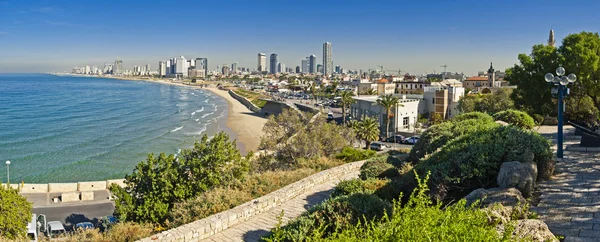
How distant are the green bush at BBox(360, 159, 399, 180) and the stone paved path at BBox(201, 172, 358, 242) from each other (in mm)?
1253

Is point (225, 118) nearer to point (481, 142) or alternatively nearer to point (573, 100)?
point (573, 100)

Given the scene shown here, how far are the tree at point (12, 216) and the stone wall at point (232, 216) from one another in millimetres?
7400

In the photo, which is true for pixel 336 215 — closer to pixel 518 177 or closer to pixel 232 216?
pixel 232 216

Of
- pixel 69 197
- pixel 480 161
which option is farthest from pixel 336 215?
pixel 69 197

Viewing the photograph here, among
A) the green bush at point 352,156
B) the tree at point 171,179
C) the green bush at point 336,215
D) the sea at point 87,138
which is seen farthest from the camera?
the sea at point 87,138

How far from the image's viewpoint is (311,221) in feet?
25.6

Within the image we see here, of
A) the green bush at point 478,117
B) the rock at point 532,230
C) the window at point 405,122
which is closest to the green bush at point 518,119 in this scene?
the green bush at point 478,117

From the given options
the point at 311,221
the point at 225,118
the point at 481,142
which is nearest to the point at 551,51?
the point at 481,142

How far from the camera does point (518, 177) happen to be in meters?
8.14

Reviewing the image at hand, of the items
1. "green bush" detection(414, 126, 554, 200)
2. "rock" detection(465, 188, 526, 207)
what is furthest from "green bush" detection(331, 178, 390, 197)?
"rock" detection(465, 188, 526, 207)

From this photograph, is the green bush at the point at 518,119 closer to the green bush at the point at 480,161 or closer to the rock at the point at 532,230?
the green bush at the point at 480,161

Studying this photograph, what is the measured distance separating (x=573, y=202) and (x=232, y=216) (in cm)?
700

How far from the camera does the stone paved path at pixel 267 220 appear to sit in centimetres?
941

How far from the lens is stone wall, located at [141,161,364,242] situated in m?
8.88
